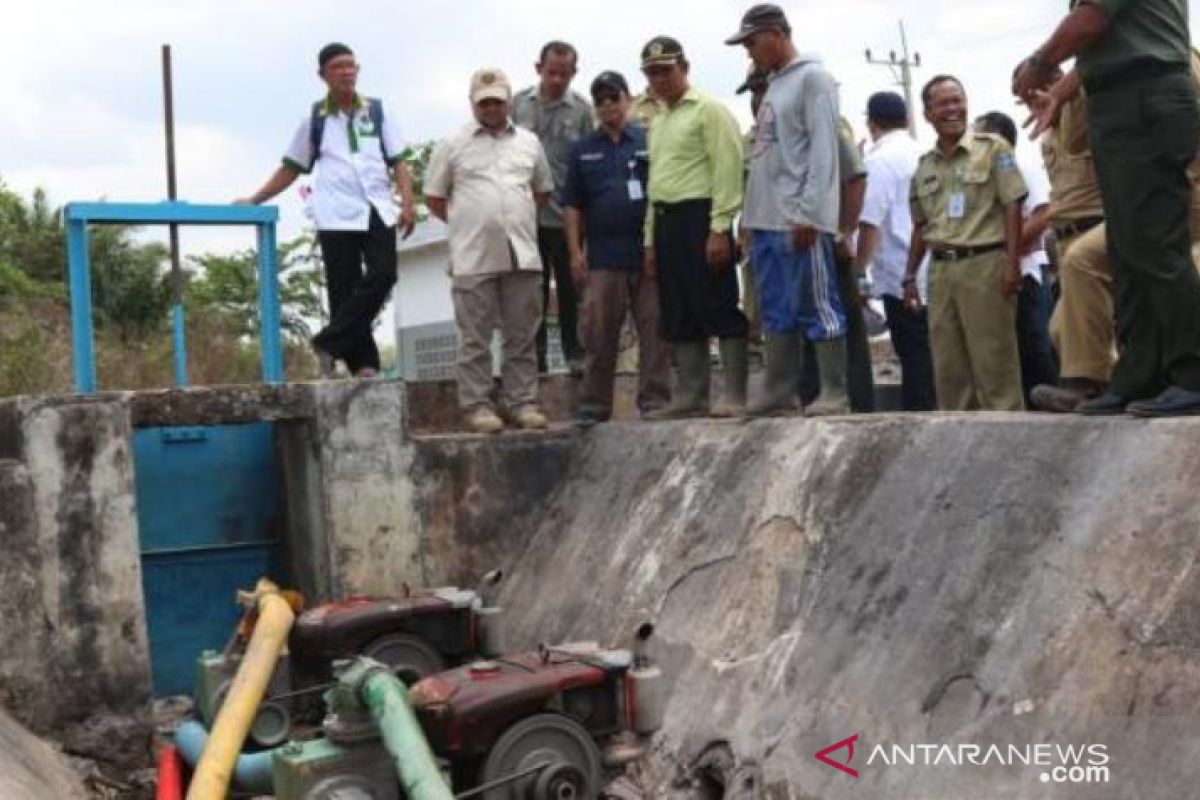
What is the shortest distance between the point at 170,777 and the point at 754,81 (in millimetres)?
3819

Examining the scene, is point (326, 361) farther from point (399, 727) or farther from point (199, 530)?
point (399, 727)

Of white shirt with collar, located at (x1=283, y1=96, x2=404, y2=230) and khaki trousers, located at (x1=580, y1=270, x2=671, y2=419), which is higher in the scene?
white shirt with collar, located at (x1=283, y1=96, x2=404, y2=230)

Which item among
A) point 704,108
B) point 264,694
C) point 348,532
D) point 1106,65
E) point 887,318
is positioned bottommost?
point 264,694

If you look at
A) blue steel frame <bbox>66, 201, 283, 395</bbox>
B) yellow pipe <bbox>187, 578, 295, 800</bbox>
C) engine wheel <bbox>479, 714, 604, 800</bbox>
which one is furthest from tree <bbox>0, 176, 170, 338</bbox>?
engine wheel <bbox>479, 714, 604, 800</bbox>

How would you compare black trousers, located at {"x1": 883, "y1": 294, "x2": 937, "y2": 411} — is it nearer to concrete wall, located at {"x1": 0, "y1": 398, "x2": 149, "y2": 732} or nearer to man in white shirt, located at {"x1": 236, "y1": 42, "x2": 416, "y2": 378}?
man in white shirt, located at {"x1": 236, "y1": 42, "x2": 416, "y2": 378}

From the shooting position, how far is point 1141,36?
4.12 m

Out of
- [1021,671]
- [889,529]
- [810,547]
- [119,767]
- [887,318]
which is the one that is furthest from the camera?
[887,318]

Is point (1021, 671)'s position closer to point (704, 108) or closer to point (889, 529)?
point (889, 529)

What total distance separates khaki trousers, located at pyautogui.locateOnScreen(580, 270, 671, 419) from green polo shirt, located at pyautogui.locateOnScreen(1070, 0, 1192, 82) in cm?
307

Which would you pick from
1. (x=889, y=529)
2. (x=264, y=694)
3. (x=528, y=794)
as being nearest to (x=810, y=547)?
(x=889, y=529)

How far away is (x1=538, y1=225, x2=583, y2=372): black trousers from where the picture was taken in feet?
26.0

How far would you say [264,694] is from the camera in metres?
5.86

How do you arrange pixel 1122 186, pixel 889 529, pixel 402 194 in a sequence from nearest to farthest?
pixel 1122 186 → pixel 889 529 → pixel 402 194

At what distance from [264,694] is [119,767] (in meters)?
1.05
